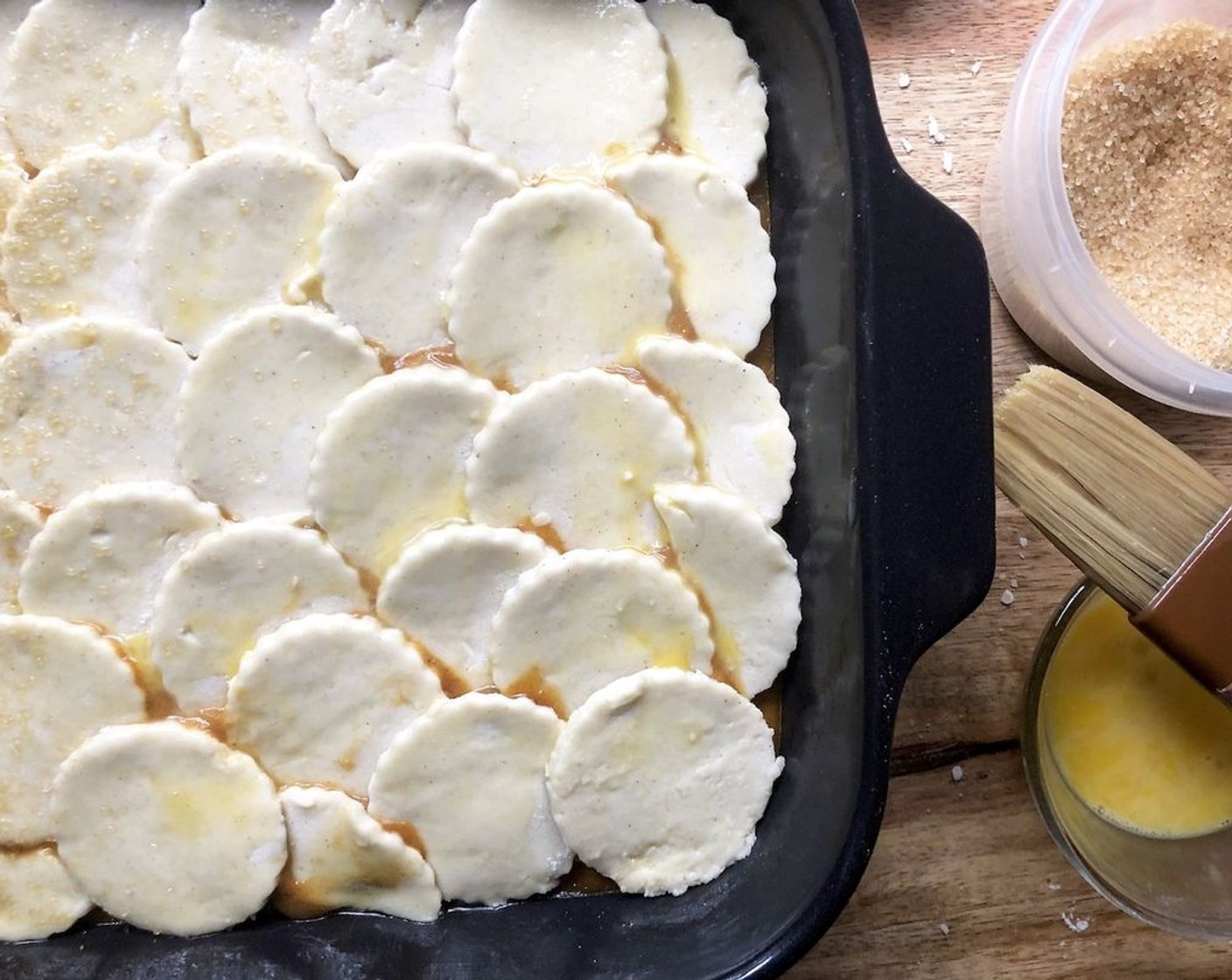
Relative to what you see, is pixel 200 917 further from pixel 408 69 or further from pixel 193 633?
pixel 408 69

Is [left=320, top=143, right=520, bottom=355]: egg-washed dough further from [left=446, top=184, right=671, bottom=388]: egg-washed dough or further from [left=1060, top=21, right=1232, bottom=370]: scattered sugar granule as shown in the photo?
[left=1060, top=21, right=1232, bottom=370]: scattered sugar granule

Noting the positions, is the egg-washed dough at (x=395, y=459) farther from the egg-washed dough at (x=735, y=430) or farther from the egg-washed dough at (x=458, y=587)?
the egg-washed dough at (x=735, y=430)

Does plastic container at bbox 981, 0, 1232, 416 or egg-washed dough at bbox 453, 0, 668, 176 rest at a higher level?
egg-washed dough at bbox 453, 0, 668, 176

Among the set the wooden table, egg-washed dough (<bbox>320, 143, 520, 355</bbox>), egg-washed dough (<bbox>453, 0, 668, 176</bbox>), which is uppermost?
egg-washed dough (<bbox>453, 0, 668, 176</bbox>)

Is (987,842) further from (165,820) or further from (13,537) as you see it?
(13,537)

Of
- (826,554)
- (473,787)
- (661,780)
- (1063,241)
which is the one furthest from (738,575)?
(1063,241)

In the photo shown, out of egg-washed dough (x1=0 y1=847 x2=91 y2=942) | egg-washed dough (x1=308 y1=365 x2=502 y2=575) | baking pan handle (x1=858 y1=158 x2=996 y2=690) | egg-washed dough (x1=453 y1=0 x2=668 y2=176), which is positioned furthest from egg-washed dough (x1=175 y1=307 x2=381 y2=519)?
baking pan handle (x1=858 y1=158 x2=996 y2=690)

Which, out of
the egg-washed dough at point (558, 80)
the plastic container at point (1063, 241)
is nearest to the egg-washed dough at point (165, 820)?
the egg-washed dough at point (558, 80)
